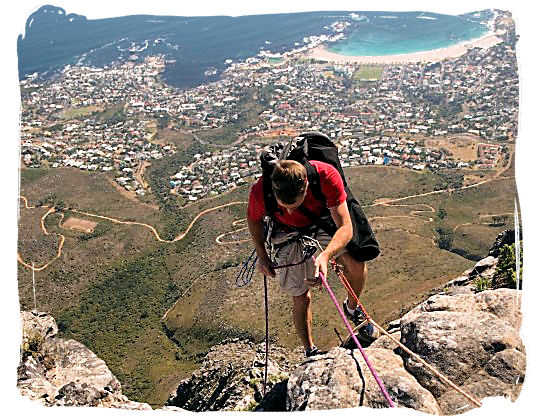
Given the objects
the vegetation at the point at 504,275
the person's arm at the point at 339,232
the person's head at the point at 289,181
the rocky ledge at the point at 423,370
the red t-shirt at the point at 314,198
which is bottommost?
the vegetation at the point at 504,275

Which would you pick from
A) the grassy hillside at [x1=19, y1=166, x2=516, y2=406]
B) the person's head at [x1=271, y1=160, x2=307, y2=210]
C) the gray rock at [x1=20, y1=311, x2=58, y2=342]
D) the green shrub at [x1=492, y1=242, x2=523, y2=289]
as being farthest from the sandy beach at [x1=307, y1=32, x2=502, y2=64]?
the person's head at [x1=271, y1=160, x2=307, y2=210]

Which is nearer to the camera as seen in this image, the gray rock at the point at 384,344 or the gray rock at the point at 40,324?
the gray rock at the point at 384,344

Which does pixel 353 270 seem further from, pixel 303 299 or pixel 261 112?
pixel 261 112

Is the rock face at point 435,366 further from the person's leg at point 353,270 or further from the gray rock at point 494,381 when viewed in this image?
the person's leg at point 353,270

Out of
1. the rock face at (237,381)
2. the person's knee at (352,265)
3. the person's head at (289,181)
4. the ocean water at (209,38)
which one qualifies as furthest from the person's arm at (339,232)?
the ocean water at (209,38)

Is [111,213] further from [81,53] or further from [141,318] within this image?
[81,53]
